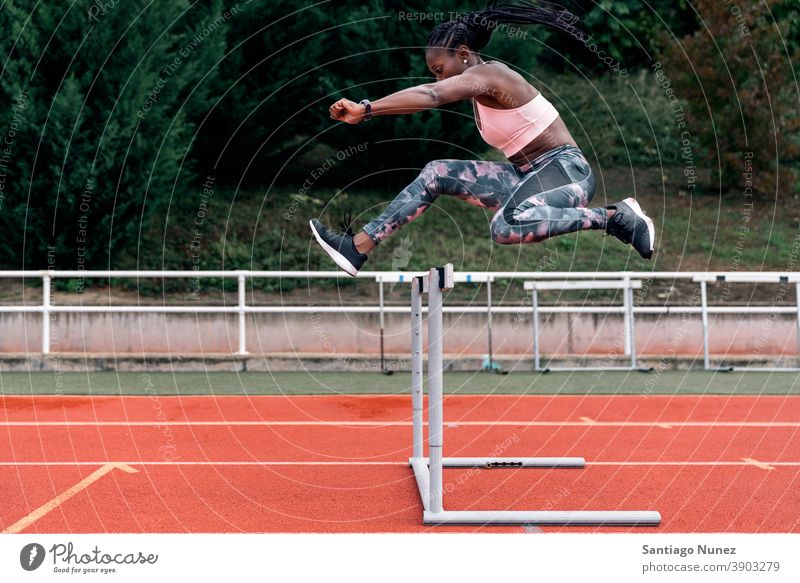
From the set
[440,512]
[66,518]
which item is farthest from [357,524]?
[66,518]

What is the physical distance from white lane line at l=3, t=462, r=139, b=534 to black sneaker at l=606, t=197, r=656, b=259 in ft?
11.8

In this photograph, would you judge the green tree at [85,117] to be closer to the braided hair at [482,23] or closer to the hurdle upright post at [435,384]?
the braided hair at [482,23]

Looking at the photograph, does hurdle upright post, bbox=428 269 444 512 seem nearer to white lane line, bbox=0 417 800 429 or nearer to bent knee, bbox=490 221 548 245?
bent knee, bbox=490 221 548 245

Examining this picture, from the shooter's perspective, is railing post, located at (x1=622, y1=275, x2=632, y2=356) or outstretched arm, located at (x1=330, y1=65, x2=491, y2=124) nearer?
outstretched arm, located at (x1=330, y1=65, x2=491, y2=124)

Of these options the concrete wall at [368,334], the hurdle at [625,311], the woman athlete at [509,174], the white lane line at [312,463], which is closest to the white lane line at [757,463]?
the white lane line at [312,463]

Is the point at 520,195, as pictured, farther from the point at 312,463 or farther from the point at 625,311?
the point at 625,311

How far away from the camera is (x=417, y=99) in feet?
14.9

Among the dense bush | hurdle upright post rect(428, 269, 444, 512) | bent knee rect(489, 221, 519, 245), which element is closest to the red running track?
hurdle upright post rect(428, 269, 444, 512)

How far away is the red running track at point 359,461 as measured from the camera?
5.49 meters

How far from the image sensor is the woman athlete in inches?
199

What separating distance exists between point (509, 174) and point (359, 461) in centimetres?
285

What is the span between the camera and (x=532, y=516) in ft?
17.3

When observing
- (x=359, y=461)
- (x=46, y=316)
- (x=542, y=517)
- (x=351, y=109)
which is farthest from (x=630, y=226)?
(x=46, y=316)

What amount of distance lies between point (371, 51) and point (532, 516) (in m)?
12.8
